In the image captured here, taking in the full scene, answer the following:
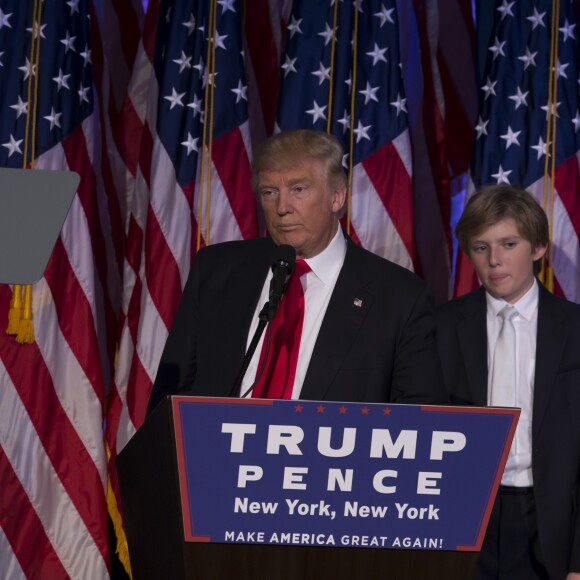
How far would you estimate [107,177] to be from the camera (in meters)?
3.83

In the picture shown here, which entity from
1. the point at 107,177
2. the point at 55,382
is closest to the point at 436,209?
the point at 107,177

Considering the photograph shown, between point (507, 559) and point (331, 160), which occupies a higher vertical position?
point (331, 160)

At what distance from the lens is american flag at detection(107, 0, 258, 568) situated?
3488 mm

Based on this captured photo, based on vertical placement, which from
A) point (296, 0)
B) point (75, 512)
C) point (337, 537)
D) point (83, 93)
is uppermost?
point (296, 0)

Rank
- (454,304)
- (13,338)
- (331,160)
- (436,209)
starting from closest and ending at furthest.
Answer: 1. (331,160)
2. (454,304)
3. (13,338)
4. (436,209)

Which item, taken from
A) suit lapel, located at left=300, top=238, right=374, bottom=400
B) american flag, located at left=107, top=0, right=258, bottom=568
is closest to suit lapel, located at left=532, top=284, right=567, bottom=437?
suit lapel, located at left=300, top=238, right=374, bottom=400

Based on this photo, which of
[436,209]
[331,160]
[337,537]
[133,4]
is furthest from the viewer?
[133,4]

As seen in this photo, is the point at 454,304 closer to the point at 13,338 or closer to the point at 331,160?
the point at 331,160

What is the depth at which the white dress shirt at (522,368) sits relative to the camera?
2.47 m

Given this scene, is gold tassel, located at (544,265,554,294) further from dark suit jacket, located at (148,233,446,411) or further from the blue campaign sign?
the blue campaign sign

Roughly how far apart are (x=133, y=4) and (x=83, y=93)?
2.20 ft

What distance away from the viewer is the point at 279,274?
1819 mm

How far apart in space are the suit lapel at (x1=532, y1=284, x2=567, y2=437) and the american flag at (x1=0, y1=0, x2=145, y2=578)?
1.60 metres

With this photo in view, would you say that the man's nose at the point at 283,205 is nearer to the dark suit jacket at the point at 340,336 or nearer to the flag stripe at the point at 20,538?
the dark suit jacket at the point at 340,336
